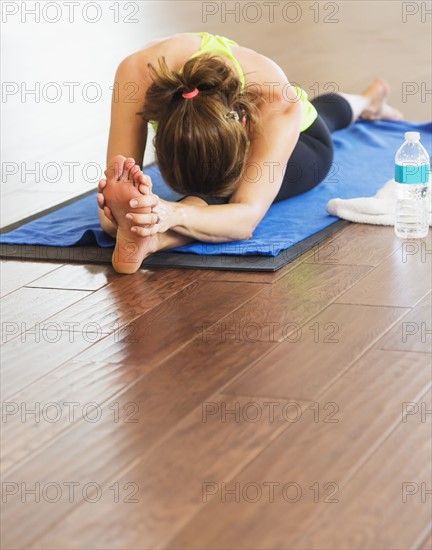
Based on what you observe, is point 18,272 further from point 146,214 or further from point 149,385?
point 149,385

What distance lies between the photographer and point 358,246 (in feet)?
7.72

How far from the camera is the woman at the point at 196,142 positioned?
2152mm

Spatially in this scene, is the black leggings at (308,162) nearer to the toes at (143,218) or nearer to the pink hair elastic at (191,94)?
the pink hair elastic at (191,94)

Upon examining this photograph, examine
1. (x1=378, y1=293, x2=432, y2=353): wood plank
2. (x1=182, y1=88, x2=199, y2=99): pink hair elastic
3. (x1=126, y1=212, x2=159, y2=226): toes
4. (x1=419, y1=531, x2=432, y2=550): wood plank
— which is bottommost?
(x1=378, y1=293, x2=432, y2=353): wood plank

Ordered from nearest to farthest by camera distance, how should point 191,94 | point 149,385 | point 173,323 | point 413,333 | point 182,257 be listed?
1. point 149,385
2. point 413,333
3. point 173,323
4. point 191,94
5. point 182,257

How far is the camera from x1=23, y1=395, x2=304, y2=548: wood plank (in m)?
1.25

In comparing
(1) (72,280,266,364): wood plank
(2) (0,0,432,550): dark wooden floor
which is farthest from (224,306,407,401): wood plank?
(1) (72,280,266,364): wood plank

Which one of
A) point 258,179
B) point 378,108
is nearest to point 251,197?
point 258,179

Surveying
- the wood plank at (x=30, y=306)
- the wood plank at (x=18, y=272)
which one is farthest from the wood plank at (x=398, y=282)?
the wood plank at (x=18, y=272)

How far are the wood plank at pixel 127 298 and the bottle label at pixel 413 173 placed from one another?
0.63 metres

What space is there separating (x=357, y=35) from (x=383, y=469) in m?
4.30

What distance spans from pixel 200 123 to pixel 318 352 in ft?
2.16

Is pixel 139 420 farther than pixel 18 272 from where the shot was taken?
No

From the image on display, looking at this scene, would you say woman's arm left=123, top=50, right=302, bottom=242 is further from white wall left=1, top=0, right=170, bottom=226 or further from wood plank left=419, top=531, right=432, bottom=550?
wood plank left=419, top=531, right=432, bottom=550
